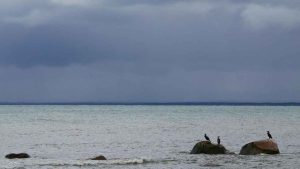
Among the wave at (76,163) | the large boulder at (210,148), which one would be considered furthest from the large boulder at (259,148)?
the wave at (76,163)

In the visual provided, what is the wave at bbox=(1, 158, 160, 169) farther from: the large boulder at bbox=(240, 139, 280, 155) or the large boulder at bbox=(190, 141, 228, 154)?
the large boulder at bbox=(240, 139, 280, 155)

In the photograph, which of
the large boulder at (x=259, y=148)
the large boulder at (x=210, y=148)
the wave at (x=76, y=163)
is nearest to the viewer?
the wave at (x=76, y=163)

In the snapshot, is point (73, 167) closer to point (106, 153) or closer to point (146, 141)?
point (106, 153)

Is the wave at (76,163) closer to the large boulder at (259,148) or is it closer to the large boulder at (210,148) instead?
the large boulder at (210,148)

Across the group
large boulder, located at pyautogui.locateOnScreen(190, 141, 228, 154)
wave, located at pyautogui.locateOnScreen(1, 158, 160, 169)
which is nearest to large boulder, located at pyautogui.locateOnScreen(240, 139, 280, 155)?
large boulder, located at pyautogui.locateOnScreen(190, 141, 228, 154)

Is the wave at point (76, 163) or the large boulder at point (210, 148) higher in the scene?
the large boulder at point (210, 148)

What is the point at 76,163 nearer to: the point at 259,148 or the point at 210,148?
the point at 210,148

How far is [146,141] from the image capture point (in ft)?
217

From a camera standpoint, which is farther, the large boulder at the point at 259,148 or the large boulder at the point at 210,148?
the large boulder at the point at 210,148

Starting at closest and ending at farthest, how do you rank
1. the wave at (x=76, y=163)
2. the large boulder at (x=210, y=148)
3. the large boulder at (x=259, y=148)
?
the wave at (x=76, y=163) → the large boulder at (x=259, y=148) → the large boulder at (x=210, y=148)

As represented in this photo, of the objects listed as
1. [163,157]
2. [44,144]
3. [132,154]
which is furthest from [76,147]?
[163,157]

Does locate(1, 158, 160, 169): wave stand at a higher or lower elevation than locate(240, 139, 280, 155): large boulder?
lower

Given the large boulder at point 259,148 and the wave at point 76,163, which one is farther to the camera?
the large boulder at point 259,148

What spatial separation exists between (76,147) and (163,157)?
46.4 ft
